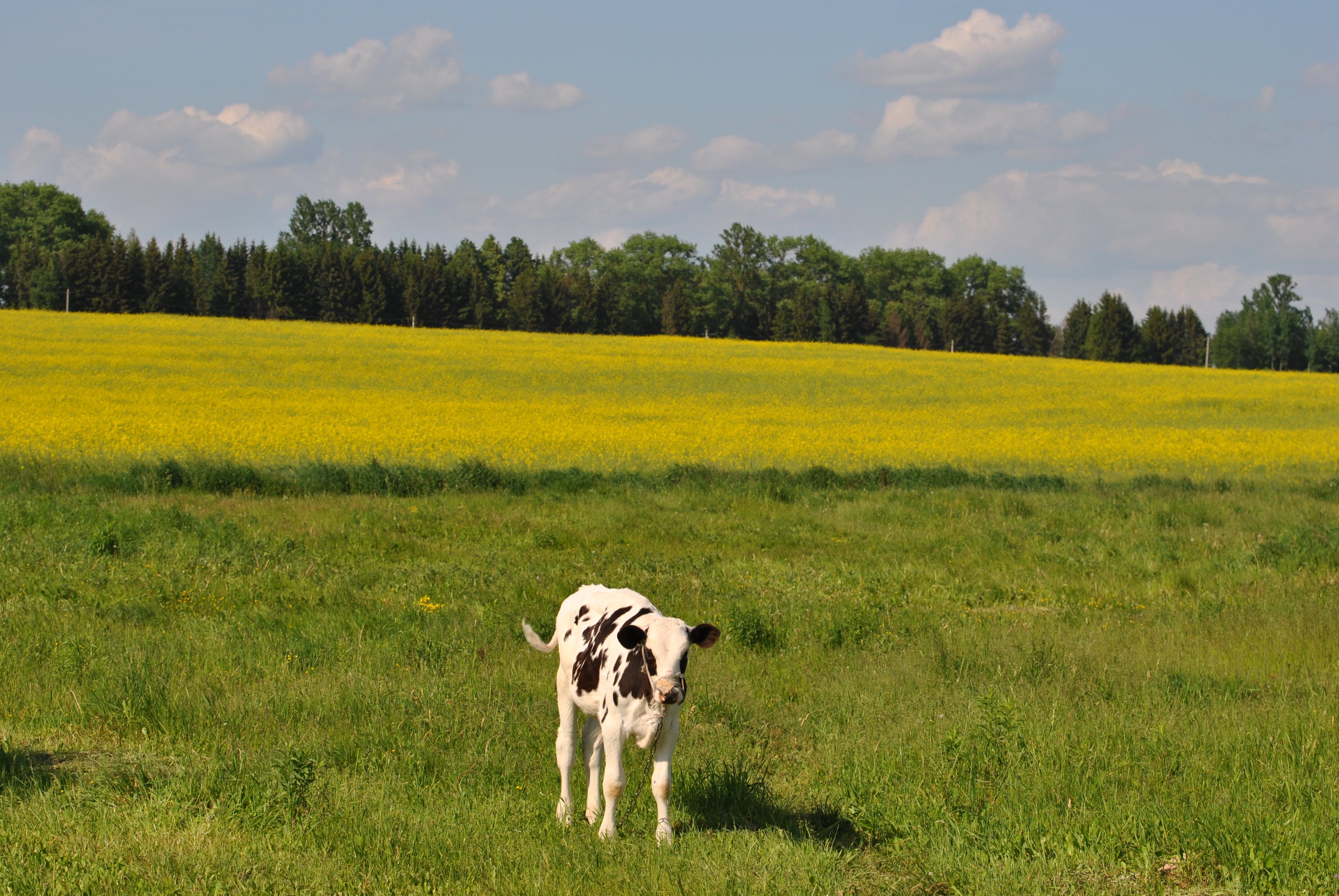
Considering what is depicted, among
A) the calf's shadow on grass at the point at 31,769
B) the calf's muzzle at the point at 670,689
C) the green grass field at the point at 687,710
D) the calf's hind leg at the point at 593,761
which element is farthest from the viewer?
the calf's shadow on grass at the point at 31,769

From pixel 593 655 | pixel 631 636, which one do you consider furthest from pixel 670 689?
pixel 593 655

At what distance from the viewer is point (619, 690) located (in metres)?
4.68

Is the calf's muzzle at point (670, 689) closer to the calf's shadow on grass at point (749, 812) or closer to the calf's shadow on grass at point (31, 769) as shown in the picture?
the calf's shadow on grass at point (749, 812)

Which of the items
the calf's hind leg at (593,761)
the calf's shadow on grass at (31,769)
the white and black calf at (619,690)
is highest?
the white and black calf at (619,690)

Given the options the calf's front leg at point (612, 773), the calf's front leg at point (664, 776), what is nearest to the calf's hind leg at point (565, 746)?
the calf's front leg at point (612, 773)

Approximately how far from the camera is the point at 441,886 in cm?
446

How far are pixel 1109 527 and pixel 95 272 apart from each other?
3189 inches

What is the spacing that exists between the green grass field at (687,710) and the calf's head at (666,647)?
0.79 m

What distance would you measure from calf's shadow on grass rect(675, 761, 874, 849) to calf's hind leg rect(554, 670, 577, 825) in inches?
23.5

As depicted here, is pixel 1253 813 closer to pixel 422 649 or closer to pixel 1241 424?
pixel 422 649

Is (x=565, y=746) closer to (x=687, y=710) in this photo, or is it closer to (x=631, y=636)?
(x=631, y=636)

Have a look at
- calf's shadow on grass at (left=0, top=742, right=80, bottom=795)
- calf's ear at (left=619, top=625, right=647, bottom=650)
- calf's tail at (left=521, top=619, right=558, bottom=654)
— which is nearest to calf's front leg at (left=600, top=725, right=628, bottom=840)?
calf's ear at (left=619, top=625, right=647, bottom=650)

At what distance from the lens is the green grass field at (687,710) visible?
4.64 metres

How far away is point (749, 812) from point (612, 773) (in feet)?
3.40
